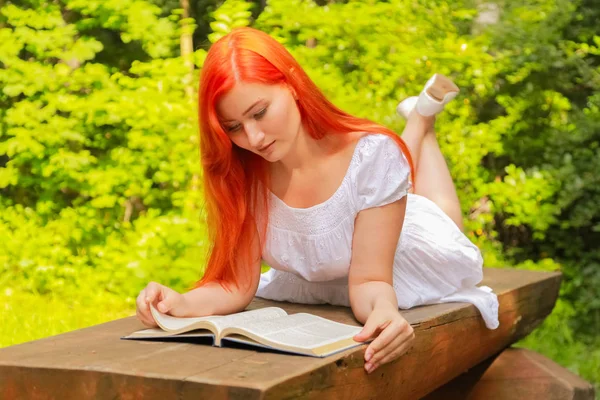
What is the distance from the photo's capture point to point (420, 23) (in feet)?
16.2

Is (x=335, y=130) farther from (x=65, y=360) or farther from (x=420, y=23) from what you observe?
(x=420, y=23)

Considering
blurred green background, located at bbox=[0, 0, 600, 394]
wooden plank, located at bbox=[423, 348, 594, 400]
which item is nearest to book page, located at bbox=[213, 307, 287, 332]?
wooden plank, located at bbox=[423, 348, 594, 400]

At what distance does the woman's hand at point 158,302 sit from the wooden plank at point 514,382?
1.58 m

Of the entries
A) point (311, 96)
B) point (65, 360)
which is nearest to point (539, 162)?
point (311, 96)

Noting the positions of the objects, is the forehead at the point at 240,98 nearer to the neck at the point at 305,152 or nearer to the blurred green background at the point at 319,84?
the neck at the point at 305,152

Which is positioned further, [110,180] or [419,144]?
[110,180]

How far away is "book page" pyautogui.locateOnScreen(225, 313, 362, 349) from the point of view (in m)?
1.74

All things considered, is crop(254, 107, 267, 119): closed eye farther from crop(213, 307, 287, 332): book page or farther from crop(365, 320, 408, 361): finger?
crop(365, 320, 408, 361): finger

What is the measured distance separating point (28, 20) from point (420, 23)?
2.30 metres

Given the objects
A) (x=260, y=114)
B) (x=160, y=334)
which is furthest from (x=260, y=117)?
(x=160, y=334)

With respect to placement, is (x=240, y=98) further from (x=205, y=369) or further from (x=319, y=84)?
(x=319, y=84)

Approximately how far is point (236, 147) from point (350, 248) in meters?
0.41

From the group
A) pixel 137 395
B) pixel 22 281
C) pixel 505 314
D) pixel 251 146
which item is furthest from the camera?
pixel 22 281

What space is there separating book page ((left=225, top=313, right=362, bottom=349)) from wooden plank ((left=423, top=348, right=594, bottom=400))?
1.57 m
